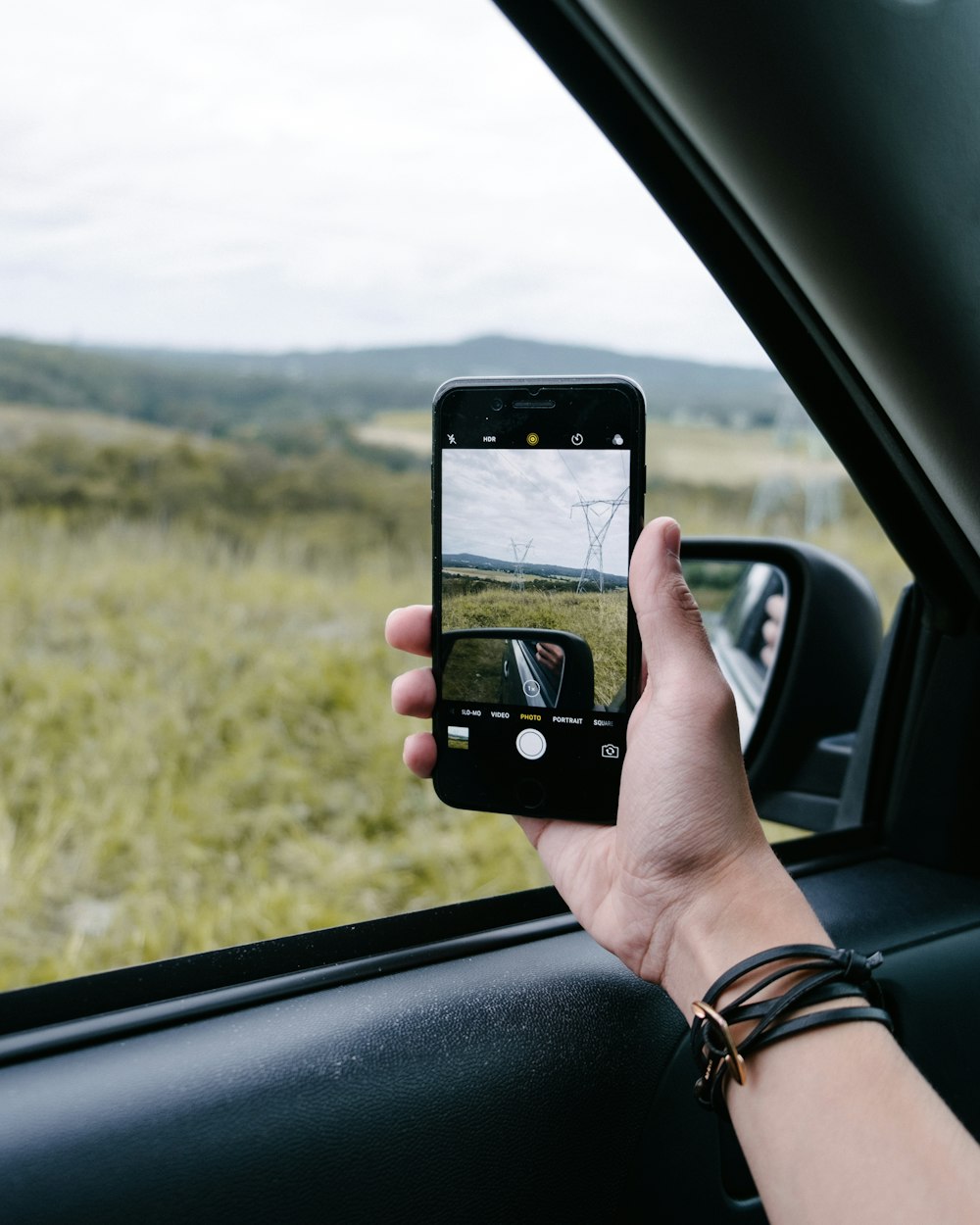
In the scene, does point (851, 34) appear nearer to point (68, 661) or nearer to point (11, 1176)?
point (11, 1176)

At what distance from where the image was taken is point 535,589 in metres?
1.02

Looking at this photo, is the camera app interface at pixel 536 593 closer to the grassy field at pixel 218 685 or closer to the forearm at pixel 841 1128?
the forearm at pixel 841 1128

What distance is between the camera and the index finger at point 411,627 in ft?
3.59

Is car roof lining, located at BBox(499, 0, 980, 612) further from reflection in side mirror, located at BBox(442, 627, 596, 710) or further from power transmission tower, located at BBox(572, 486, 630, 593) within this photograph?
reflection in side mirror, located at BBox(442, 627, 596, 710)

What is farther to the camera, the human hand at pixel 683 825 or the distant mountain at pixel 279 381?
the distant mountain at pixel 279 381

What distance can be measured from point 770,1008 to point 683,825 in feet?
0.56

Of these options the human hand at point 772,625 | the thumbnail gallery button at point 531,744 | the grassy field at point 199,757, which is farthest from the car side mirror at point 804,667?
the thumbnail gallery button at point 531,744

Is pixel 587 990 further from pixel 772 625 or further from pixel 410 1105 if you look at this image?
pixel 772 625

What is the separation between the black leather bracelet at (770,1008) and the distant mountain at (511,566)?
351 millimetres

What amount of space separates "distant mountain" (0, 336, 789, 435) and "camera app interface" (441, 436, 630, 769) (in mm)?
1276

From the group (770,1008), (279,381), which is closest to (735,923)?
(770,1008)

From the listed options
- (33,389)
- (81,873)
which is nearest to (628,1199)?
(81,873)

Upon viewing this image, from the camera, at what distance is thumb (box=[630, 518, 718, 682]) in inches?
36.7

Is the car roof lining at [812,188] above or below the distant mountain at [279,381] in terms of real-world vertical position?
above
